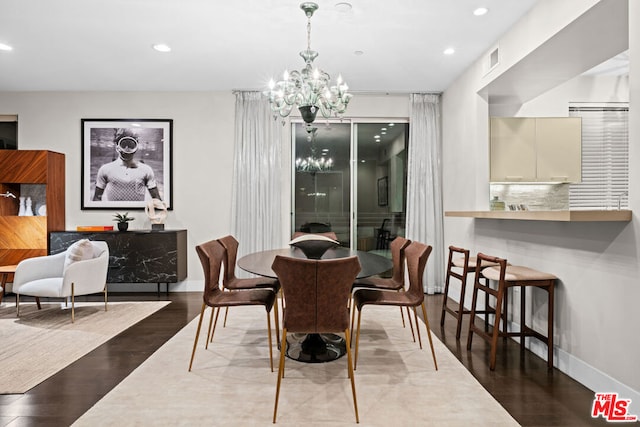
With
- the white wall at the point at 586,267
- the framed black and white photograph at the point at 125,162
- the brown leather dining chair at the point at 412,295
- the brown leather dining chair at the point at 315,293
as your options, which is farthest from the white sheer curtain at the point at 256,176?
the brown leather dining chair at the point at 315,293

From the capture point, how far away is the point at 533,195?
4.46 meters

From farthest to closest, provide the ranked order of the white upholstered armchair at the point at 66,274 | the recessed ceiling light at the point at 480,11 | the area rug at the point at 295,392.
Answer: the white upholstered armchair at the point at 66,274 → the recessed ceiling light at the point at 480,11 → the area rug at the point at 295,392

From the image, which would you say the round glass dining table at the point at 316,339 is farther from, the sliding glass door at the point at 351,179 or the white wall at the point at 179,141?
the white wall at the point at 179,141

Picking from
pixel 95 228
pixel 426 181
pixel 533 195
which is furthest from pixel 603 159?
pixel 95 228

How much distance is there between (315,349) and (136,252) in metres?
3.11

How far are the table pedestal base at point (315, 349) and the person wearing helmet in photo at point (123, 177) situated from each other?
11.1 feet

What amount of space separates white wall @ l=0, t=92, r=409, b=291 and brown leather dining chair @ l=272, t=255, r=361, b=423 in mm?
3484

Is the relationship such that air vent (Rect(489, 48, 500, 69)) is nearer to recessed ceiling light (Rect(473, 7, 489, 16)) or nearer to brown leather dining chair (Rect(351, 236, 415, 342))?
recessed ceiling light (Rect(473, 7, 489, 16))

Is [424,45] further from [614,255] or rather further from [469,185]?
[614,255]

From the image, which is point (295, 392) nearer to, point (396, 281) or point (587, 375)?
point (396, 281)

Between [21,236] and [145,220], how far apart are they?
152 centimetres

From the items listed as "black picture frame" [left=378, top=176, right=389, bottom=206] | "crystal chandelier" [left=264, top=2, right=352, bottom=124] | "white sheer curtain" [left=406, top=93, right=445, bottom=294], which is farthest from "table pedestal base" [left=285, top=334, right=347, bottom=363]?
"black picture frame" [left=378, top=176, right=389, bottom=206]

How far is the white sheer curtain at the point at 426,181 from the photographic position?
5.45m

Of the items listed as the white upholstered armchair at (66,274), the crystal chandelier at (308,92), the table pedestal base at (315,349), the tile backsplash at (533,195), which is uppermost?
the crystal chandelier at (308,92)
